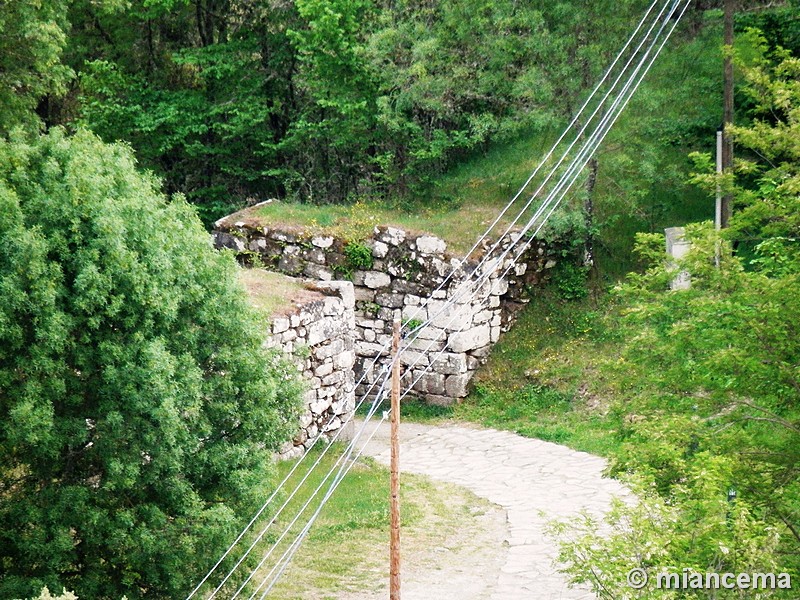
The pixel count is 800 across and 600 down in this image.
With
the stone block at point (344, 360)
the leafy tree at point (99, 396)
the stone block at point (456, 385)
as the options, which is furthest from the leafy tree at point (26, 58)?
the stone block at point (456, 385)

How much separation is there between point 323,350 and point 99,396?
6.84 meters

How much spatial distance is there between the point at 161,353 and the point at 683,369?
5.39 metres

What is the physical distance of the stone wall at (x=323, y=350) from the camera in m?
16.1

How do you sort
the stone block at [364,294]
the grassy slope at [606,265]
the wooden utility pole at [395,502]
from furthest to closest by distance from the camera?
the stone block at [364,294] < the grassy slope at [606,265] < the wooden utility pole at [395,502]

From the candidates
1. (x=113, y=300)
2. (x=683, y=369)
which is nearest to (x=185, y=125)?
(x=113, y=300)

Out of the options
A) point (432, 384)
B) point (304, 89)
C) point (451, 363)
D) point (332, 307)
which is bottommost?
point (432, 384)

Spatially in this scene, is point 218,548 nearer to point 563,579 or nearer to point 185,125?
point 563,579

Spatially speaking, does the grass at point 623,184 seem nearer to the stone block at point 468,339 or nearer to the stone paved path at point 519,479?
the stone block at point 468,339

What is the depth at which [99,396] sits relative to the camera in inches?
405

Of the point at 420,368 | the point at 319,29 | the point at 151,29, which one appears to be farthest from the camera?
the point at 151,29

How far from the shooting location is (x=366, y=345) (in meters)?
20.0

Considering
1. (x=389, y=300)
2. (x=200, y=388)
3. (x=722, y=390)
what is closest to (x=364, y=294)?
(x=389, y=300)

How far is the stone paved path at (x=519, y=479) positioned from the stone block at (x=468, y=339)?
1.56 m

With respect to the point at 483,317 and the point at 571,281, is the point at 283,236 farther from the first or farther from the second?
the point at 571,281
